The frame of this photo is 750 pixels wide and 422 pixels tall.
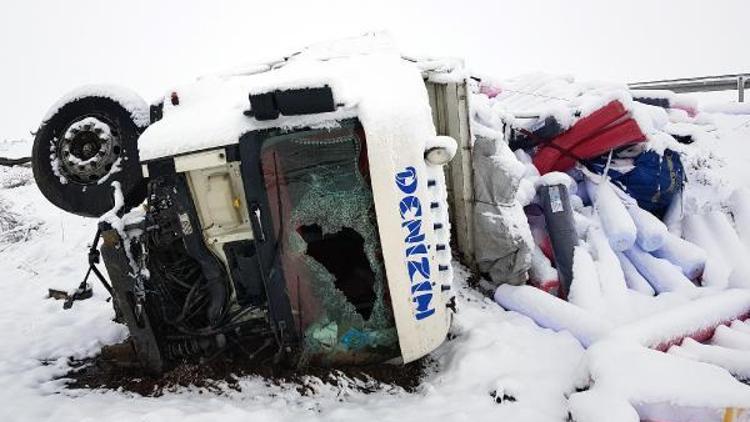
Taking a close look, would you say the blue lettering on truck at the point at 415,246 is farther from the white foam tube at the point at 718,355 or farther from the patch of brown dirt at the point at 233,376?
the white foam tube at the point at 718,355

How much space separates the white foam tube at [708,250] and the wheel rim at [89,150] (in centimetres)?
460

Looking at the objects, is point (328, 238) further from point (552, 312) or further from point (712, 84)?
point (712, 84)

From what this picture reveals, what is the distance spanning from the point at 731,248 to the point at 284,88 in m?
4.05

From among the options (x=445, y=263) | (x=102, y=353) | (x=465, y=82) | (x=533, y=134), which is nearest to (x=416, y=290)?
(x=445, y=263)

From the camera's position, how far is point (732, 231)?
4.41m

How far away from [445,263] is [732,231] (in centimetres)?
325

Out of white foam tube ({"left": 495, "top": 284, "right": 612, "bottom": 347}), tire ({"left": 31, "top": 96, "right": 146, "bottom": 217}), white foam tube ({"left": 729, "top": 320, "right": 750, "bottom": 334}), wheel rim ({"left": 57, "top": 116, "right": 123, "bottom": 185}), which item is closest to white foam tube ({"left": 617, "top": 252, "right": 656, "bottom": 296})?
white foam tube ({"left": 729, "top": 320, "right": 750, "bottom": 334})

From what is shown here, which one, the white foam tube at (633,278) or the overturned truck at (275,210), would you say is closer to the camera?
the overturned truck at (275,210)

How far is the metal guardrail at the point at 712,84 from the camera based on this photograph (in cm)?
694

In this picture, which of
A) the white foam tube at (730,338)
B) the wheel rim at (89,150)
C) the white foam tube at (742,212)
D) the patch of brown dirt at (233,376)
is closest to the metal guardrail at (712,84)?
the white foam tube at (742,212)

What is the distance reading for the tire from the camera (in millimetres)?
3234

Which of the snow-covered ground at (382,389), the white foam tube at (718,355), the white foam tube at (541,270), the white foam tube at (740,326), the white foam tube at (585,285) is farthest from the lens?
the white foam tube at (541,270)

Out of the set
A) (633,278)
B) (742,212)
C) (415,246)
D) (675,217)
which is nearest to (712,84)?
(742,212)

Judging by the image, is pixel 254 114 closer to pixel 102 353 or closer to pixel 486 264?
pixel 102 353
